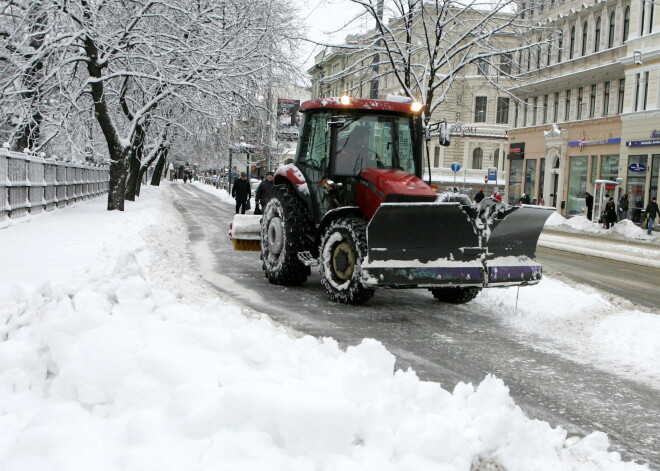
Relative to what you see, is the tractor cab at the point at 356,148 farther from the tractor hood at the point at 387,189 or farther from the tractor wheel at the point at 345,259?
the tractor wheel at the point at 345,259

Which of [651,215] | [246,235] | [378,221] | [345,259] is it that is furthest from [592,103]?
[378,221]

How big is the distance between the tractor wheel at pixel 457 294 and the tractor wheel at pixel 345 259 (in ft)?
4.29

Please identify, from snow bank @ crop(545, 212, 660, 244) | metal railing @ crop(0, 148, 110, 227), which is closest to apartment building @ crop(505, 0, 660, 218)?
snow bank @ crop(545, 212, 660, 244)

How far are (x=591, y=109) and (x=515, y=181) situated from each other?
10847 millimetres

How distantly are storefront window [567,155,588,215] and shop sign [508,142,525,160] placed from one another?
7082 mm

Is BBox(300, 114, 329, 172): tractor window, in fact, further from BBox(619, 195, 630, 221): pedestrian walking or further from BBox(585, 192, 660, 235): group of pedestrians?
BBox(619, 195, 630, 221): pedestrian walking

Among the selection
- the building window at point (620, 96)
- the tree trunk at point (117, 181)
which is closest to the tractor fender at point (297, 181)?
the tree trunk at point (117, 181)

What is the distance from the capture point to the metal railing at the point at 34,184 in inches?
610

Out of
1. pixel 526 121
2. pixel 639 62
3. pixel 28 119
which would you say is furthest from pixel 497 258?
pixel 526 121

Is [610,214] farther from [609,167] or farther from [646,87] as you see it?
[609,167]

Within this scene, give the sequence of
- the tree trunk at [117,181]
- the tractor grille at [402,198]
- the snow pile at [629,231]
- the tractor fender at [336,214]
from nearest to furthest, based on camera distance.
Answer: the tractor grille at [402,198], the tractor fender at [336,214], the tree trunk at [117,181], the snow pile at [629,231]

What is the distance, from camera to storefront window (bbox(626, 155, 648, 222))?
33.1m

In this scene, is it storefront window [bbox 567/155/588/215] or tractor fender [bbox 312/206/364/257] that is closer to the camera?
tractor fender [bbox 312/206/364/257]

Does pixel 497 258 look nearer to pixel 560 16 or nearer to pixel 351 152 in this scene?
pixel 351 152
